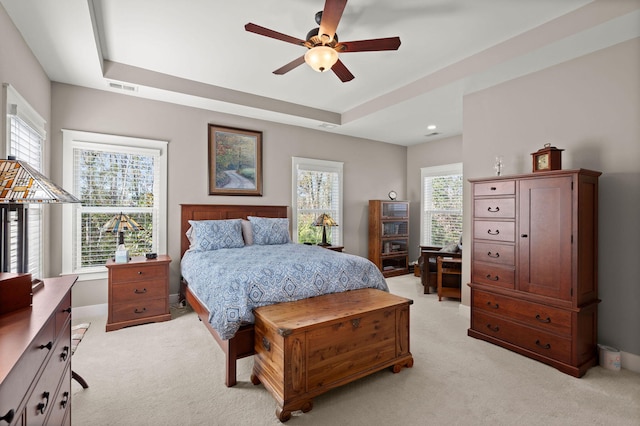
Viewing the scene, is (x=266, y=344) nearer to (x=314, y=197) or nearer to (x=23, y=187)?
(x=23, y=187)

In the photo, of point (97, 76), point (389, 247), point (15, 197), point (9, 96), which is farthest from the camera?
point (389, 247)

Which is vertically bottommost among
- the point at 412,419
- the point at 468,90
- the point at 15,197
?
the point at 412,419

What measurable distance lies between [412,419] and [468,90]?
3.49 meters

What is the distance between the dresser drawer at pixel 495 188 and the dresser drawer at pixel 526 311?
3.31 ft

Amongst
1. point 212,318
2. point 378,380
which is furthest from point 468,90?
point 212,318

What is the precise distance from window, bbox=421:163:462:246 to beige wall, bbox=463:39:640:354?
2.76 m

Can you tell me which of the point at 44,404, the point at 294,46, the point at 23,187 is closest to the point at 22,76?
the point at 23,187

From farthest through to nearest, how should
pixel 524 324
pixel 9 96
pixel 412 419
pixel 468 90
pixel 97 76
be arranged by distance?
1. pixel 468 90
2. pixel 97 76
3. pixel 524 324
4. pixel 9 96
5. pixel 412 419

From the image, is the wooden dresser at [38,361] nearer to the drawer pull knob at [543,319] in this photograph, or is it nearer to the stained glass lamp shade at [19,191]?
the stained glass lamp shade at [19,191]

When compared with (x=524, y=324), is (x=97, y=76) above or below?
above

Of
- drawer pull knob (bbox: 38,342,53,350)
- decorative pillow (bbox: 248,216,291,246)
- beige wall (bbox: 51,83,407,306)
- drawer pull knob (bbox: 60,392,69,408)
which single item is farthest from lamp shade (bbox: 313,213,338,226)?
drawer pull knob (bbox: 38,342,53,350)

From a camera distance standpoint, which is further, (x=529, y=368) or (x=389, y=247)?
(x=389, y=247)

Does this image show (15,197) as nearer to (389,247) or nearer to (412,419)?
(412,419)

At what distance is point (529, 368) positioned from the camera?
2678 millimetres
